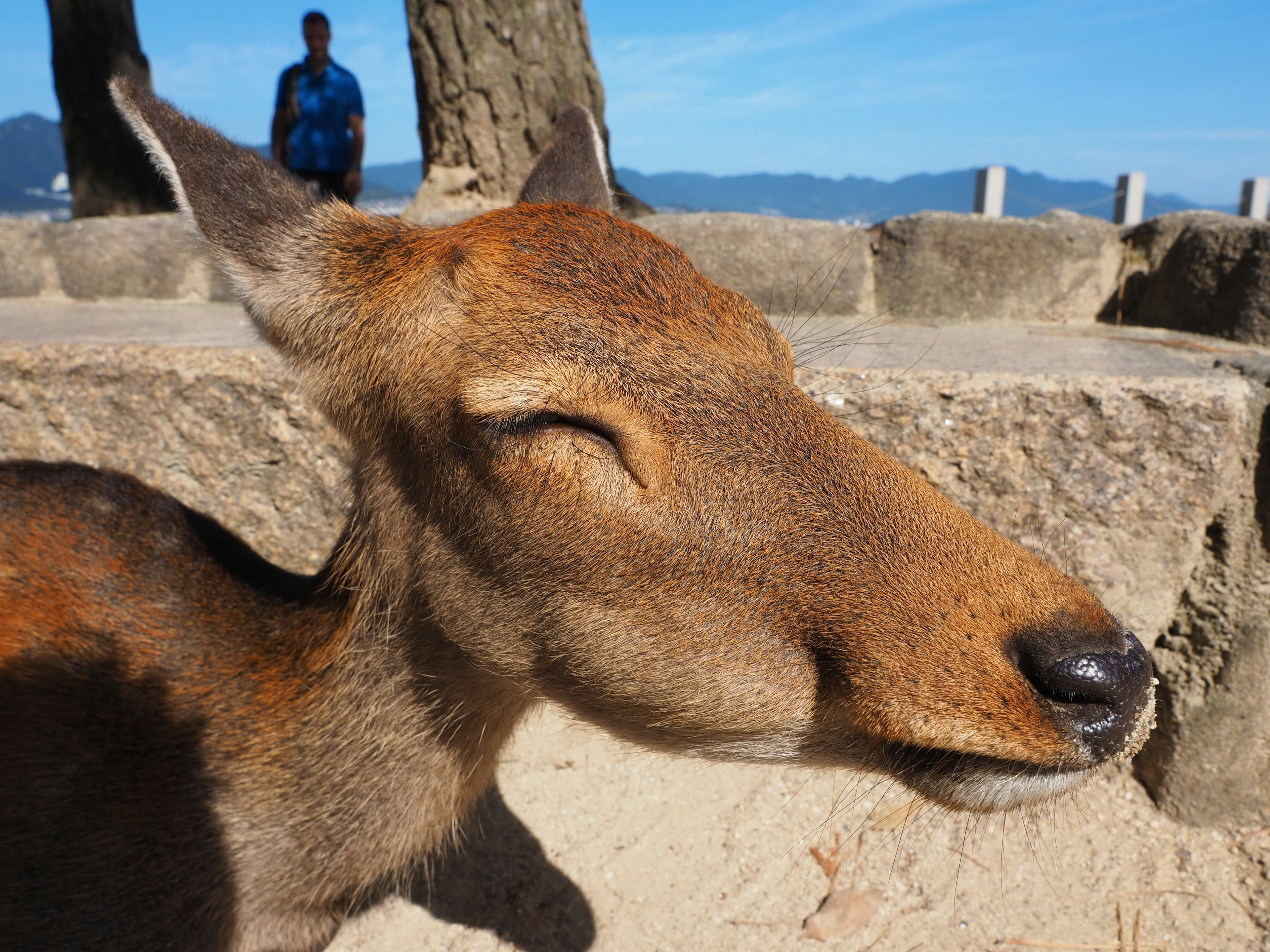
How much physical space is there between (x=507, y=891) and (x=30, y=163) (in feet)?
179

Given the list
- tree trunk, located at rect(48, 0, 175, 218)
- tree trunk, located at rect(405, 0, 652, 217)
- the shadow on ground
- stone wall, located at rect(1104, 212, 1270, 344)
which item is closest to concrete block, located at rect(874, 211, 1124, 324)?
stone wall, located at rect(1104, 212, 1270, 344)

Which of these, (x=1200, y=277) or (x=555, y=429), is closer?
(x=555, y=429)

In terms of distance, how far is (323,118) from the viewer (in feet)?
22.5

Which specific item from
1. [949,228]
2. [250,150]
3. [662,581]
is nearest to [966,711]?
[662,581]

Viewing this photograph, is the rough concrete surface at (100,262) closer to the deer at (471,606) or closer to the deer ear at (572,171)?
the deer at (471,606)

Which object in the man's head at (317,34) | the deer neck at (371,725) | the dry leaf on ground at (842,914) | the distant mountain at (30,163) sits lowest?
the dry leaf on ground at (842,914)

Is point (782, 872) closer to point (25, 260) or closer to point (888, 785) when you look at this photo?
point (888, 785)

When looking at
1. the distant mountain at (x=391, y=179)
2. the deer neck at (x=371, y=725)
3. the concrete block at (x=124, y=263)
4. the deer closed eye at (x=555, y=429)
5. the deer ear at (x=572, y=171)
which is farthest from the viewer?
the distant mountain at (x=391, y=179)

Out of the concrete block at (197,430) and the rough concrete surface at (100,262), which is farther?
the rough concrete surface at (100,262)

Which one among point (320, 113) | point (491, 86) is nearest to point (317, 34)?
point (320, 113)

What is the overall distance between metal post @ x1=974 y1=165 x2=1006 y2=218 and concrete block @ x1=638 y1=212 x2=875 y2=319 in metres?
4.64

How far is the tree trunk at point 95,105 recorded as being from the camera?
848 centimetres

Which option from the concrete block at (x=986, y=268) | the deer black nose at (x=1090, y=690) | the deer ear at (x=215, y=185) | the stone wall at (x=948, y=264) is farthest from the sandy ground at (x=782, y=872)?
the concrete block at (x=986, y=268)

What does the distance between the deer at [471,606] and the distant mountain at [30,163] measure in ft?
84.2
